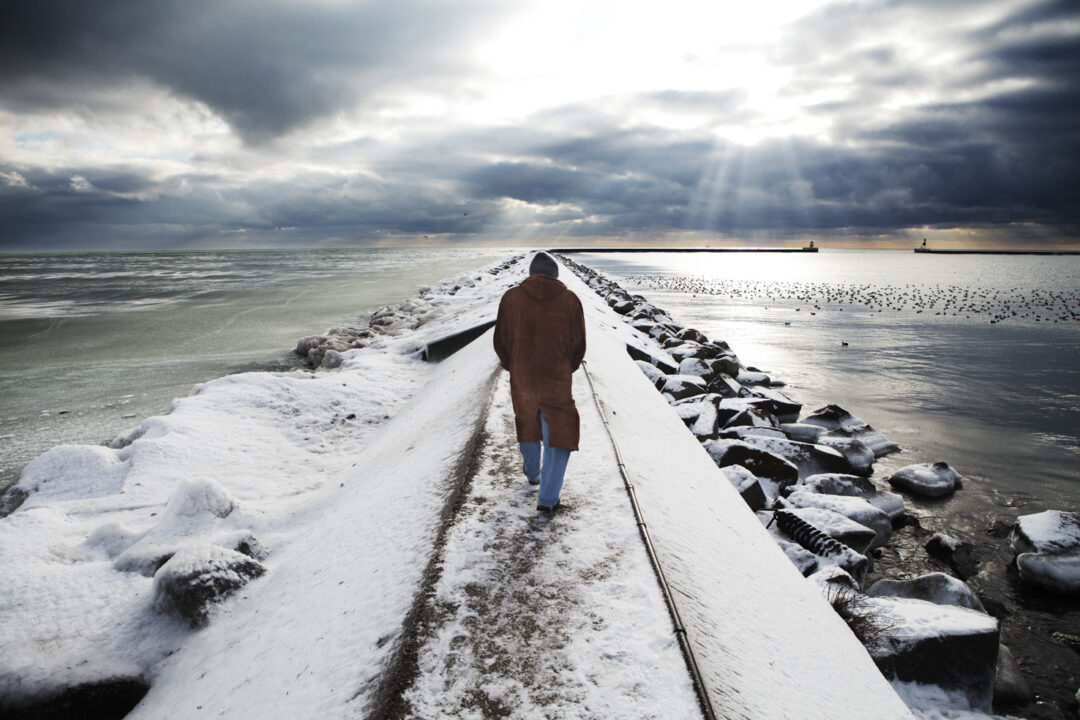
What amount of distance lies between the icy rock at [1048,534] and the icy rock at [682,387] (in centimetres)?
336

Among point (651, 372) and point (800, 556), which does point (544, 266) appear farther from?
point (651, 372)

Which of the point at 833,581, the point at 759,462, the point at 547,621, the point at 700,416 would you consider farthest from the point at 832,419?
the point at 547,621

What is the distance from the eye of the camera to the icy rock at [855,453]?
19.1 ft

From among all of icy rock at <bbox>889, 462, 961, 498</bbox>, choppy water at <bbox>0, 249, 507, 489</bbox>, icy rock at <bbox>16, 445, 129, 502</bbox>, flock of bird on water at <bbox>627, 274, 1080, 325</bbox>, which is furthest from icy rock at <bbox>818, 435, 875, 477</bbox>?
flock of bird on water at <bbox>627, 274, 1080, 325</bbox>

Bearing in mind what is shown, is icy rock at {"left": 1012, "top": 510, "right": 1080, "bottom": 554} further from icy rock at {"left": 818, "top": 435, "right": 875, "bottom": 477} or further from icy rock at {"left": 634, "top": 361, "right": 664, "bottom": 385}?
icy rock at {"left": 634, "top": 361, "right": 664, "bottom": 385}

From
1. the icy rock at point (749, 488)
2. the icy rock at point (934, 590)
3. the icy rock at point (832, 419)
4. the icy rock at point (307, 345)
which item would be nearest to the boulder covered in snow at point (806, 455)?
the icy rock at point (749, 488)

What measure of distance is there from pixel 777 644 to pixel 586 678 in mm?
832

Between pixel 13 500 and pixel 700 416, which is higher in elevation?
pixel 700 416

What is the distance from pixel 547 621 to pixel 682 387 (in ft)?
17.5

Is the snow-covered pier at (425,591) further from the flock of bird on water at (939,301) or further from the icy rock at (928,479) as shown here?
the flock of bird on water at (939,301)

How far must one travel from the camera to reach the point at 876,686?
2.03 metres

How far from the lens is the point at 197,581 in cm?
268

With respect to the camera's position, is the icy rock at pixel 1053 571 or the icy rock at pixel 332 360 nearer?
the icy rock at pixel 1053 571

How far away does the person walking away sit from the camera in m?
2.77
